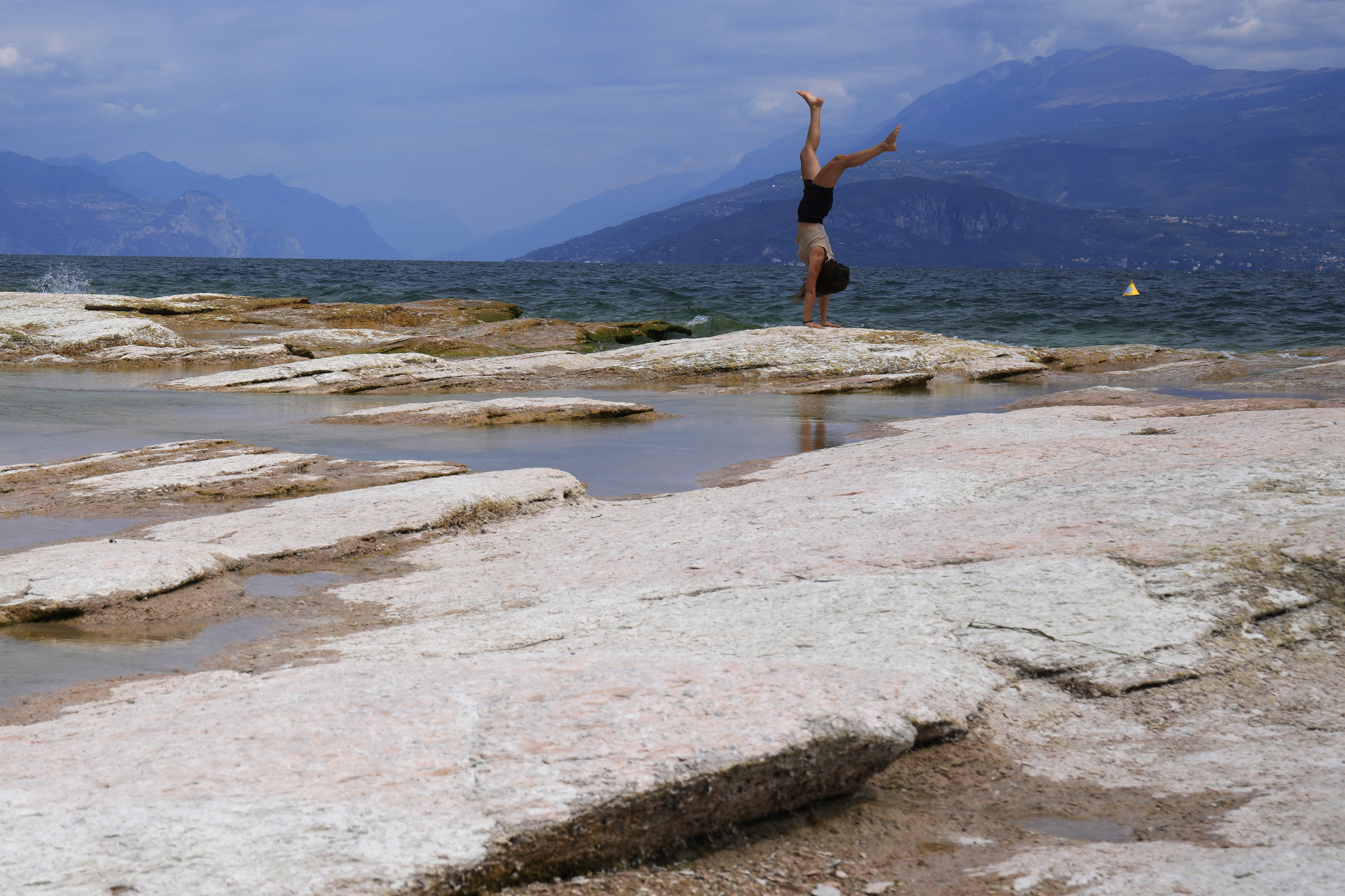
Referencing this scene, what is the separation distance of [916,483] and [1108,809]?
329cm

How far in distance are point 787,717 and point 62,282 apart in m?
48.4

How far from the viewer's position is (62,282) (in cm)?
4234

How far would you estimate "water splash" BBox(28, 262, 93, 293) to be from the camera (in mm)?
38219

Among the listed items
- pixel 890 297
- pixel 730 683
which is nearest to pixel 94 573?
pixel 730 683

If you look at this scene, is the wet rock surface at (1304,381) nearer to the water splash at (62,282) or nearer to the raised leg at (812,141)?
the raised leg at (812,141)

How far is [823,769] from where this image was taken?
254cm

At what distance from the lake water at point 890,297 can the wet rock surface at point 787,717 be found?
20.4m

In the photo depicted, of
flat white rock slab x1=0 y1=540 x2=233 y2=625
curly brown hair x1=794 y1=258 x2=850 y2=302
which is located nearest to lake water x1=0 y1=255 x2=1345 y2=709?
flat white rock slab x1=0 y1=540 x2=233 y2=625

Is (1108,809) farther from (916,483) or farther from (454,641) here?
(916,483)

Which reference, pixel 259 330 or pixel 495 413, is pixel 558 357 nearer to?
pixel 495 413

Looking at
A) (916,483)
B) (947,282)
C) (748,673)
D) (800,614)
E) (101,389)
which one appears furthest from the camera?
(947,282)

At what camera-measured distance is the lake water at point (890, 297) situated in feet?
89.8

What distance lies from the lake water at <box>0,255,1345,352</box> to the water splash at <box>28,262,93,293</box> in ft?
1.79

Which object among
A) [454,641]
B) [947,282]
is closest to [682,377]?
[454,641]
